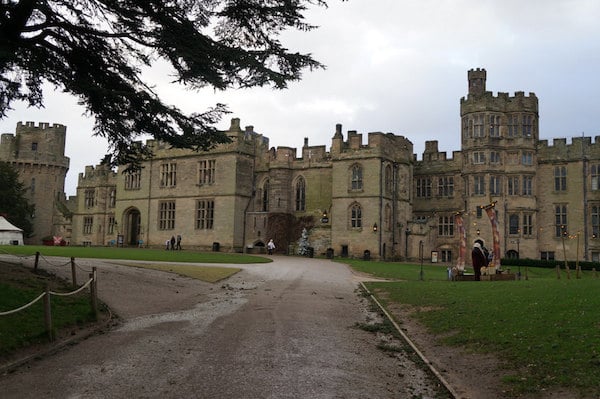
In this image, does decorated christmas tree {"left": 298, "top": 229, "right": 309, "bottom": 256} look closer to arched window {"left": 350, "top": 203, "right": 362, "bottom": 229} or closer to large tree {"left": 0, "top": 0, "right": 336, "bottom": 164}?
arched window {"left": 350, "top": 203, "right": 362, "bottom": 229}

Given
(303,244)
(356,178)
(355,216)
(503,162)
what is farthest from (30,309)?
(503,162)

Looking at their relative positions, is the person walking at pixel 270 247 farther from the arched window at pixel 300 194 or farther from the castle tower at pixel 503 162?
the castle tower at pixel 503 162

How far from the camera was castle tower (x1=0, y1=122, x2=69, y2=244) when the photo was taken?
66.2m

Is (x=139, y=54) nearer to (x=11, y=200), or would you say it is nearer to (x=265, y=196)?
(x=265, y=196)

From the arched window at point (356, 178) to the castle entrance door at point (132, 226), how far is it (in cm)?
2280

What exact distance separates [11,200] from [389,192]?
40383 millimetres

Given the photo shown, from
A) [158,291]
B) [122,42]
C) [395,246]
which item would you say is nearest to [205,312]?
[158,291]

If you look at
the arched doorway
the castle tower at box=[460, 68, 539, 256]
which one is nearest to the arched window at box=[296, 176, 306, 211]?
the castle tower at box=[460, 68, 539, 256]

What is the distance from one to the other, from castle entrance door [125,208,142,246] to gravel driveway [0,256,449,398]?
39426 mm

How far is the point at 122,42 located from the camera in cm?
1412

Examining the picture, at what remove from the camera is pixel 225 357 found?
361 inches

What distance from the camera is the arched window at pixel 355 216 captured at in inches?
1714

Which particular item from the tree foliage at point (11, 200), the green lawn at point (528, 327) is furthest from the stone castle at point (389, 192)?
the green lawn at point (528, 327)

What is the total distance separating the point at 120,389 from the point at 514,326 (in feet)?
24.3
